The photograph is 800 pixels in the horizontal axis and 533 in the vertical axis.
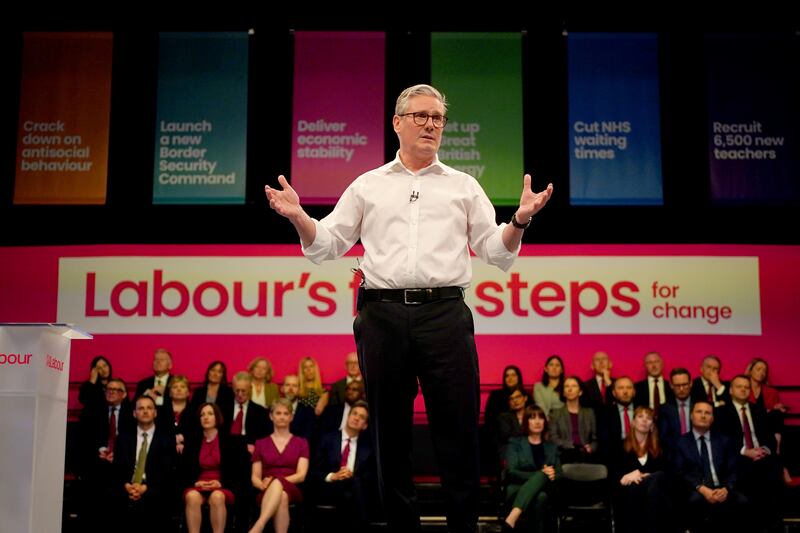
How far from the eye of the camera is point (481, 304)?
27.0 ft

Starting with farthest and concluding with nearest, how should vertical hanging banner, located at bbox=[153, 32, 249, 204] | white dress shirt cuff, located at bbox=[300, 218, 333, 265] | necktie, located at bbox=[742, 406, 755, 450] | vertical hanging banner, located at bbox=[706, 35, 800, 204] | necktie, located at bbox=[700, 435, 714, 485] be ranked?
vertical hanging banner, located at bbox=[153, 32, 249, 204] < vertical hanging banner, located at bbox=[706, 35, 800, 204] < necktie, located at bbox=[742, 406, 755, 450] < necktie, located at bbox=[700, 435, 714, 485] < white dress shirt cuff, located at bbox=[300, 218, 333, 265]

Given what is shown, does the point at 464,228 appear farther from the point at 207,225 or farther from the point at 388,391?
the point at 207,225

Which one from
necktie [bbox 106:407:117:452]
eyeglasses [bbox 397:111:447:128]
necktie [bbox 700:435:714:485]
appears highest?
eyeglasses [bbox 397:111:447:128]

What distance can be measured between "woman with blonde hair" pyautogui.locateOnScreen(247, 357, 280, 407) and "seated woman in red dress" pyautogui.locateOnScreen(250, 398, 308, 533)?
101 centimetres

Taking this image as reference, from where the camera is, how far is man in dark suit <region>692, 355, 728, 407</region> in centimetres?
749

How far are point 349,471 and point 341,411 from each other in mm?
663

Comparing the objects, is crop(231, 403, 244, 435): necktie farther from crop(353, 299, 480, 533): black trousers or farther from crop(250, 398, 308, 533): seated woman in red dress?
crop(353, 299, 480, 533): black trousers

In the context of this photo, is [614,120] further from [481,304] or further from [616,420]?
[616,420]

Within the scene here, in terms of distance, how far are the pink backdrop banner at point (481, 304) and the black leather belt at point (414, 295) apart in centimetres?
543

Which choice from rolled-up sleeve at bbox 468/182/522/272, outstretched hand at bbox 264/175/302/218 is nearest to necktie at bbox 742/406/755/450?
rolled-up sleeve at bbox 468/182/522/272

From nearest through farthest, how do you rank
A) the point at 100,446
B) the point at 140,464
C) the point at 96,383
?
the point at 140,464
the point at 100,446
the point at 96,383

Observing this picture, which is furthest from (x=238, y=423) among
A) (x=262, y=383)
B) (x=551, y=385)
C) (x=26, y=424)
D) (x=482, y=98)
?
(x=26, y=424)

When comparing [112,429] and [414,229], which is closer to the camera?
[414,229]

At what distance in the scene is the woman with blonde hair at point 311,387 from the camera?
7508mm
